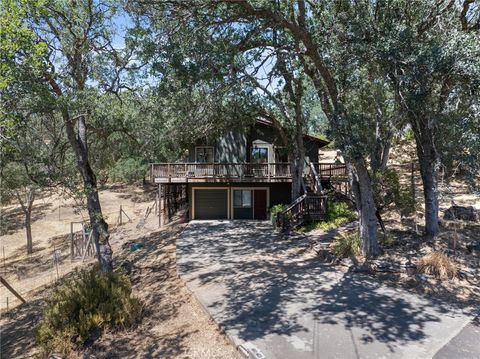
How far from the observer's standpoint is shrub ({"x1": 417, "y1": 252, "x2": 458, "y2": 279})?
29.6 feet

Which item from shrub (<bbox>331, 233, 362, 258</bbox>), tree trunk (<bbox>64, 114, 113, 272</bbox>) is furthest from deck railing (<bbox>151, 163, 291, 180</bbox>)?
shrub (<bbox>331, 233, 362, 258</bbox>)

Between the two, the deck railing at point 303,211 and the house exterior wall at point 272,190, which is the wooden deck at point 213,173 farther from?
the deck railing at point 303,211

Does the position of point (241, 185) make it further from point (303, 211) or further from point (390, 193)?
point (390, 193)

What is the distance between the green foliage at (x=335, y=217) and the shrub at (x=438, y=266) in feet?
19.4

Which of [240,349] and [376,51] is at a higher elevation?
[376,51]

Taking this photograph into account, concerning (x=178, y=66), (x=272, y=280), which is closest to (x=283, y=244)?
(x=272, y=280)

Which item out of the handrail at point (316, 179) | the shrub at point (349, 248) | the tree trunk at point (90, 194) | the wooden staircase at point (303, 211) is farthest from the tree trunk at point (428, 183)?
the tree trunk at point (90, 194)

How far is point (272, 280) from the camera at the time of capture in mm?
9727

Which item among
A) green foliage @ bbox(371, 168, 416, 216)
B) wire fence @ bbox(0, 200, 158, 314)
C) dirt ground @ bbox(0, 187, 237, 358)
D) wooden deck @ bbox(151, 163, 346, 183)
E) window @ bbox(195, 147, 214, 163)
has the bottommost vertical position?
wire fence @ bbox(0, 200, 158, 314)

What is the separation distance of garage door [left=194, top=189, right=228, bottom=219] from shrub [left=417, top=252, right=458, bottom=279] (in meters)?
12.3

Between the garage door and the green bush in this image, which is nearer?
the green bush

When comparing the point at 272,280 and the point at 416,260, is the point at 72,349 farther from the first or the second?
the point at 416,260

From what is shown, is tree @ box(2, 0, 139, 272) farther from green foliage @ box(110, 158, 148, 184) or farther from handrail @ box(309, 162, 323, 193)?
green foliage @ box(110, 158, 148, 184)

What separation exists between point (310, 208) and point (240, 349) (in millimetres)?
10552
